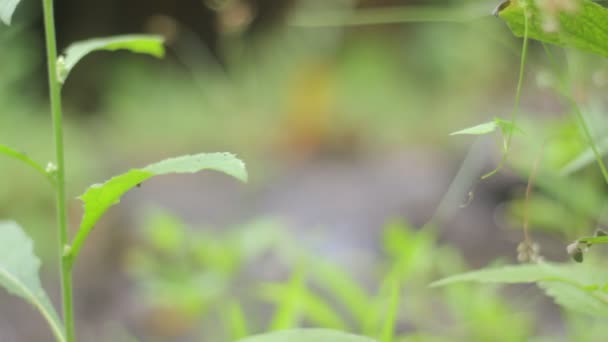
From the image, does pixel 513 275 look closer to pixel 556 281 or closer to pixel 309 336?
pixel 556 281

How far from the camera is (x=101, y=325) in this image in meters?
1.89

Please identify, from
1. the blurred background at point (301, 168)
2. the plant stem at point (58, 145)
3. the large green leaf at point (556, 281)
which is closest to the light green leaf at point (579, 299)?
the large green leaf at point (556, 281)

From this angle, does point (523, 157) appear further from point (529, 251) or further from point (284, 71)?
point (284, 71)

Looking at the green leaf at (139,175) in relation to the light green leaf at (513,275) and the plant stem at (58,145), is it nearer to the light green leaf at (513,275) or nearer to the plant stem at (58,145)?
the plant stem at (58,145)

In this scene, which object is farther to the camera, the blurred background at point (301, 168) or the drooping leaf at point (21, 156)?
the blurred background at point (301, 168)

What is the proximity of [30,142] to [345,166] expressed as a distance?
48.7 inches

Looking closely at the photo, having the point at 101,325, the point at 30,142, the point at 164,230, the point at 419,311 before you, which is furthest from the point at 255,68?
the point at 419,311

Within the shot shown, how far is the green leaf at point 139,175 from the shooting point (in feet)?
1.52

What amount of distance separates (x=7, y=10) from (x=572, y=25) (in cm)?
39

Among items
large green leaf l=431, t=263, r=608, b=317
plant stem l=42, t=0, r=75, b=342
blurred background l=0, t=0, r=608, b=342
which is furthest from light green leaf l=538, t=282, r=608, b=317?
plant stem l=42, t=0, r=75, b=342

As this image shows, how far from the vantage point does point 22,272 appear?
0.61 m

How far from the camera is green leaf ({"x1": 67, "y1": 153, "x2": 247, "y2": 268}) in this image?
463 millimetres

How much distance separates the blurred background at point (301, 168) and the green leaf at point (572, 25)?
84 millimetres

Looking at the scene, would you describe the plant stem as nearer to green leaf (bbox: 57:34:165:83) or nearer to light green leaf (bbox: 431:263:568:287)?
green leaf (bbox: 57:34:165:83)
